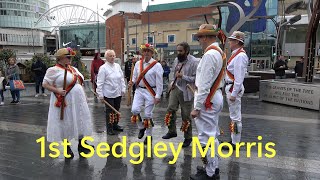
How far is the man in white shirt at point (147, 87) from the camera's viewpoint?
20.4 feet

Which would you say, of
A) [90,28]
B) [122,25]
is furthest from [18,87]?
[90,28]

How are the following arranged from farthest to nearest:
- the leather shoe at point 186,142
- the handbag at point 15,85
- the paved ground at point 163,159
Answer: the handbag at point 15,85 < the leather shoe at point 186,142 < the paved ground at point 163,159

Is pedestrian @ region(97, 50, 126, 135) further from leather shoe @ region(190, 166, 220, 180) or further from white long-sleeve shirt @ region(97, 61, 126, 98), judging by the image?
leather shoe @ region(190, 166, 220, 180)

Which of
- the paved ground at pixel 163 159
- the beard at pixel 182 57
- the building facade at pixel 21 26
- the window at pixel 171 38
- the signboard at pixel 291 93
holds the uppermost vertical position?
the building facade at pixel 21 26

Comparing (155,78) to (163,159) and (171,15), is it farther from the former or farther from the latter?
(171,15)

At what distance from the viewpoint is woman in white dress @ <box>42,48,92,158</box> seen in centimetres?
538

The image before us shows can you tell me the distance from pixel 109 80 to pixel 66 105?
1886 millimetres

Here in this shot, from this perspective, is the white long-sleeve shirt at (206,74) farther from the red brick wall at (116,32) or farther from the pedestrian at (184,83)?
the red brick wall at (116,32)

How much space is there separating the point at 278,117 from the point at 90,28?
112227 mm

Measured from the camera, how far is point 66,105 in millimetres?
5426

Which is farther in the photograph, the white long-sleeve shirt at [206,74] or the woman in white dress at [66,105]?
the woman in white dress at [66,105]

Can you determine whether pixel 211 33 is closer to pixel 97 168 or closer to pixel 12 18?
pixel 97 168

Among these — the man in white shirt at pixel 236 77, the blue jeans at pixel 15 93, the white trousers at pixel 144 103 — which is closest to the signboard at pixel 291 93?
the man in white shirt at pixel 236 77

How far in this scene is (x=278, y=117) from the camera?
9.36 meters
